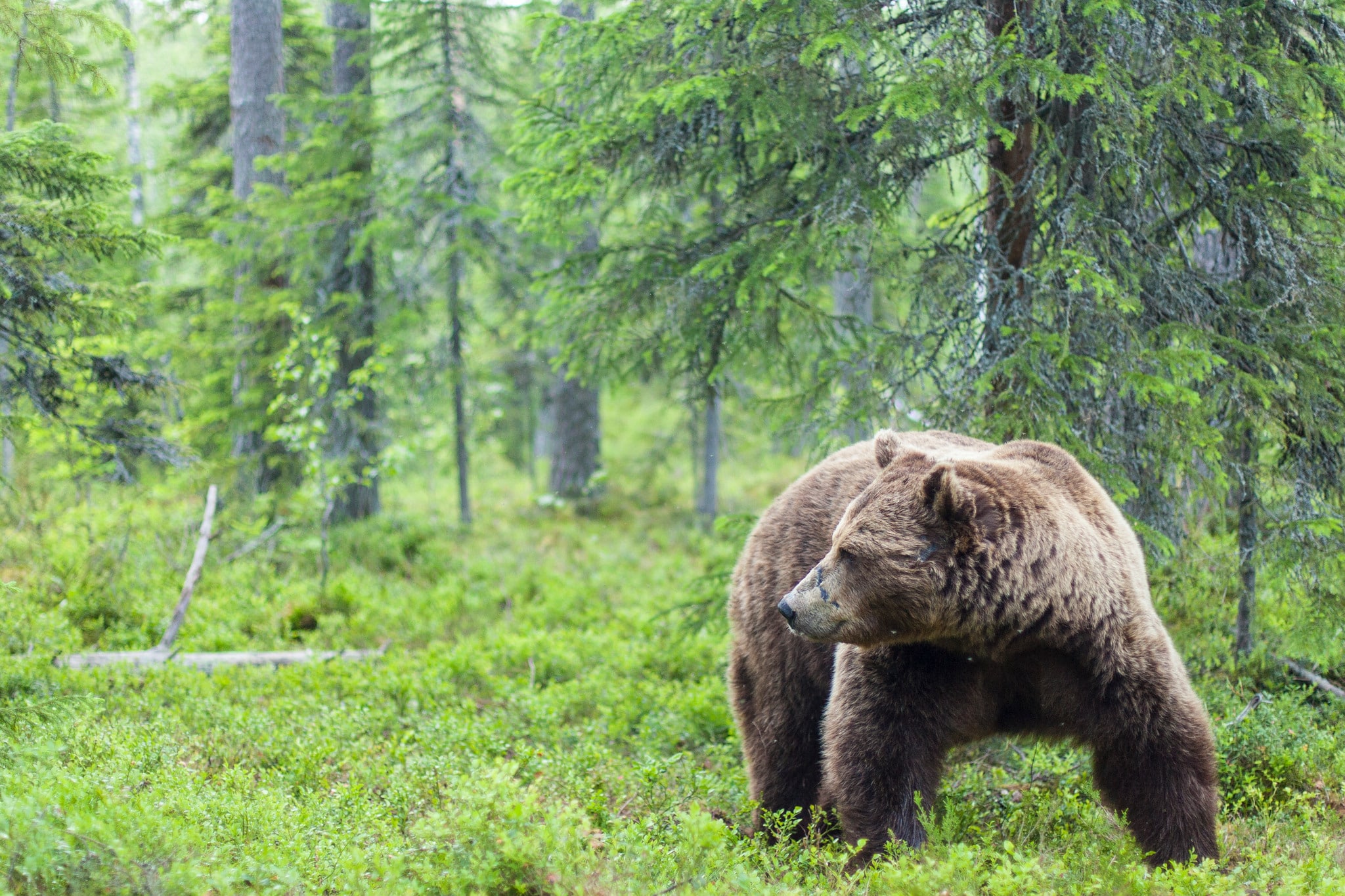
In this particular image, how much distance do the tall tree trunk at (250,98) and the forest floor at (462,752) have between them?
2852 millimetres

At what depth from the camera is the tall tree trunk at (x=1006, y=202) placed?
20.2 ft

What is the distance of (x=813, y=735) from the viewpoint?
5.43 m

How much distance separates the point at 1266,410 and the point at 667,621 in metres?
5.93

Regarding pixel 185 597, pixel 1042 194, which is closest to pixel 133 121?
pixel 185 597

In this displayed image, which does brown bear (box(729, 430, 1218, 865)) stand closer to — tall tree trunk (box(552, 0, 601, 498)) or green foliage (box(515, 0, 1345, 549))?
green foliage (box(515, 0, 1345, 549))

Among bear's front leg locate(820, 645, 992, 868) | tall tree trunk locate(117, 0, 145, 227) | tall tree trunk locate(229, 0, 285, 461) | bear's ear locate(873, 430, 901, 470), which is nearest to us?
bear's front leg locate(820, 645, 992, 868)

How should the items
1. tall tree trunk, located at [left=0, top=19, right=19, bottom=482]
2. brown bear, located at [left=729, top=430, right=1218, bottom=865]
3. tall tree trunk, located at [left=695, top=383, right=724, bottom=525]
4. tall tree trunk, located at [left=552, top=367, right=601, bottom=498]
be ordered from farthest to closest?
tall tree trunk, located at [left=552, top=367, right=601, bottom=498], tall tree trunk, located at [left=695, top=383, right=724, bottom=525], tall tree trunk, located at [left=0, top=19, right=19, bottom=482], brown bear, located at [left=729, top=430, right=1218, bottom=865]

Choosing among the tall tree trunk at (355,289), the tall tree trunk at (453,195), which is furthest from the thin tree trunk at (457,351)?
the tall tree trunk at (355,289)

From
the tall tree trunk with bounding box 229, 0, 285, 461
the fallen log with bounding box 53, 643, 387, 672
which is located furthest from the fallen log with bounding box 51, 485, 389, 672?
the tall tree trunk with bounding box 229, 0, 285, 461

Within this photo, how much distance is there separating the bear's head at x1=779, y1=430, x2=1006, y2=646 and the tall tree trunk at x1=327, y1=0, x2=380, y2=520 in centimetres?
971

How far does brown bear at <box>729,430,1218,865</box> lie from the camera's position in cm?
416

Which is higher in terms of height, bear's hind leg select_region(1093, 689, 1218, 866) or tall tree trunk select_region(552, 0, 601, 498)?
tall tree trunk select_region(552, 0, 601, 498)

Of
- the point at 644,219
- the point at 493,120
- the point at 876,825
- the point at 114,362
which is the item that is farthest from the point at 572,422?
the point at 876,825

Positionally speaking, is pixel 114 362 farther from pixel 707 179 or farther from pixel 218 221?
pixel 218 221
